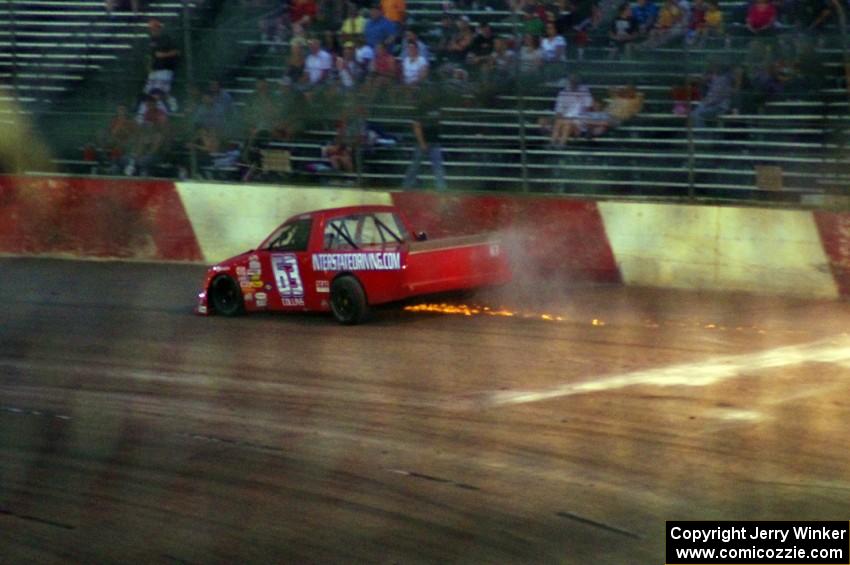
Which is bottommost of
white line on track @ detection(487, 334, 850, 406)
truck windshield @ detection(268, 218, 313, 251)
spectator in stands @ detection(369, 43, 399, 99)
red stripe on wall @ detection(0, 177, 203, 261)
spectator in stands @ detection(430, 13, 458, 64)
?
red stripe on wall @ detection(0, 177, 203, 261)

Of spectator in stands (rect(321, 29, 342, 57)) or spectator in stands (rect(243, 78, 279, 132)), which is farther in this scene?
spectator in stands (rect(243, 78, 279, 132))

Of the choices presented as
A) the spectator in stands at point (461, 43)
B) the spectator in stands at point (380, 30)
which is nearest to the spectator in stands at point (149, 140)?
the spectator in stands at point (380, 30)

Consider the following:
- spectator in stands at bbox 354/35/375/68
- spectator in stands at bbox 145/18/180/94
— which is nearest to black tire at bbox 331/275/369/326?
spectator in stands at bbox 354/35/375/68

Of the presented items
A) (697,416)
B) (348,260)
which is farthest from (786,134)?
(697,416)

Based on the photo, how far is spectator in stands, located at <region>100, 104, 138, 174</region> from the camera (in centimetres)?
1983

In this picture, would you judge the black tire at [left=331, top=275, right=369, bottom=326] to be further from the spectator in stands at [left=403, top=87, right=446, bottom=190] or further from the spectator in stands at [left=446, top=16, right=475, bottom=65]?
the spectator in stands at [left=446, top=16, right=475, bottom=65]

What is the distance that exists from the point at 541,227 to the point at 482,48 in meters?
2.50

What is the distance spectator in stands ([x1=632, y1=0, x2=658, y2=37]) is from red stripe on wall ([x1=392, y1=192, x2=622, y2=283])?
220cm

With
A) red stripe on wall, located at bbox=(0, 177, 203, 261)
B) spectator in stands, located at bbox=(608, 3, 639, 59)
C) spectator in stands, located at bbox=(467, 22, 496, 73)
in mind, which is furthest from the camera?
red stripe on wall, located at bbox=(0, 177, 203, 261)

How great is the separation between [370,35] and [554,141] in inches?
121

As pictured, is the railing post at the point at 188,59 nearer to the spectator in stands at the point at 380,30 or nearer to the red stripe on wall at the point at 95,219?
the red stripe on wall at the point at 95,219

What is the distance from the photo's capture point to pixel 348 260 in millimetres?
13570

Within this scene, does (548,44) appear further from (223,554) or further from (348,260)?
(223,554)

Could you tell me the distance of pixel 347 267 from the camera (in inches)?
534
